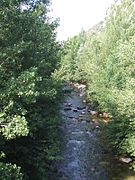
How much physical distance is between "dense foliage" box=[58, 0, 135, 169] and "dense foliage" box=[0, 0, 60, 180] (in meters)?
6.71

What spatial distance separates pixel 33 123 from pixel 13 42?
453 centimetres

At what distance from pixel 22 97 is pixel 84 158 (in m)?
15.5

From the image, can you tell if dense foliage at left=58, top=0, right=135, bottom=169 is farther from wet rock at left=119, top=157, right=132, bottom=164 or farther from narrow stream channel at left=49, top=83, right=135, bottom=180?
narrow stream channel at left=49, top=83, right=135, bottom=180

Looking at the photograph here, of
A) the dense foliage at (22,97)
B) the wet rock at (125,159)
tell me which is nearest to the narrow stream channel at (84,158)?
the wet rock at (125,159)

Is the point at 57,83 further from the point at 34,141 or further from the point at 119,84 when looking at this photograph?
the point at 119,84

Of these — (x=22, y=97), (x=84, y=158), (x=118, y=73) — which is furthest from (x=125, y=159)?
(x=22, y=97)

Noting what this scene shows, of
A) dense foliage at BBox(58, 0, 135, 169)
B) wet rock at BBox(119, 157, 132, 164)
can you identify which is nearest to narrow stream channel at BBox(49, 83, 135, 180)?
wet rock at BBox(119, 157, 132, 164)

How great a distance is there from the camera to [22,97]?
1650 cm

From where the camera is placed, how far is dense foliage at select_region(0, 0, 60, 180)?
1591 cm

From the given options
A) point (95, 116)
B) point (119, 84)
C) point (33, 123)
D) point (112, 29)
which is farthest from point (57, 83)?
point (112, 29)

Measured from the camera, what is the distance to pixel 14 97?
16.6 metres

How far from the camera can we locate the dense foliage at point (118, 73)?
28452 millimetres

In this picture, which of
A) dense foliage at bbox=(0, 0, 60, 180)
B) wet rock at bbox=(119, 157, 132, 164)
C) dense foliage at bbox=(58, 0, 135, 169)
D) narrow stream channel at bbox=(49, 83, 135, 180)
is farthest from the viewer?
wet rock at bbox=(119, 157, 132, 164)

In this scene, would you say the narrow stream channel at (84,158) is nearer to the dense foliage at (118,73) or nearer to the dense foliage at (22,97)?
the dense foliage at (118,73)
